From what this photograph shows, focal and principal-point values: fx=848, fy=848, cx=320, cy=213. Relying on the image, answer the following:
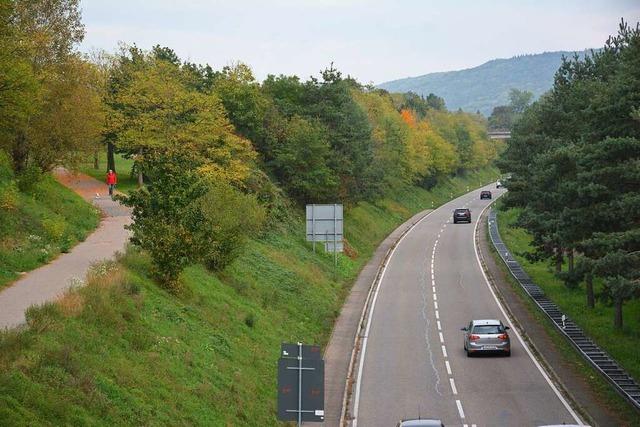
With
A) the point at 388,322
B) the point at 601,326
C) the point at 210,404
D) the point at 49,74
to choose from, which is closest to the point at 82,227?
the point at 49,74

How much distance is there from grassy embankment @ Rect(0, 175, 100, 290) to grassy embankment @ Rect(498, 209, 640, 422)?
18.5 metres

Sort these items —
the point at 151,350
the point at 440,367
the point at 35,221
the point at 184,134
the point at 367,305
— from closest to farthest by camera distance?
the point at 151,350
the point at 440,367
the point at 35,221
the point at 367,305
the point at 184,134

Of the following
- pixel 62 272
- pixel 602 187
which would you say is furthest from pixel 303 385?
pixel 602 187

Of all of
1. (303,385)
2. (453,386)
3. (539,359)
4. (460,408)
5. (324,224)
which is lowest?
(539,359)

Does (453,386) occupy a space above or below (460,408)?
below

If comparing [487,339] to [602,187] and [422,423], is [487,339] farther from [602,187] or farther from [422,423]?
[422,423]

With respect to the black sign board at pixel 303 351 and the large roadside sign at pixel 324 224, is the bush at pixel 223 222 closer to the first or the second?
the large roadside sign at pixel 324 224

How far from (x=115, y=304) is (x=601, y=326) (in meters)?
23.9

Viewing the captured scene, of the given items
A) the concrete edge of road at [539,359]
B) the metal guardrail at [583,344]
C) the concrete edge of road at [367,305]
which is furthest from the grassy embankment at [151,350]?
the metal guardrail at [583,344]

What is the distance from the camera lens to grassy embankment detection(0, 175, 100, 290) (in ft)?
88.4

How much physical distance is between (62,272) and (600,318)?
24.9 meters

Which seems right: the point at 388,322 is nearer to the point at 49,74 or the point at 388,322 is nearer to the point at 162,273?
the point at 162,273

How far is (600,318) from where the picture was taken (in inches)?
1548

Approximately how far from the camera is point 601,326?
1470 inches
